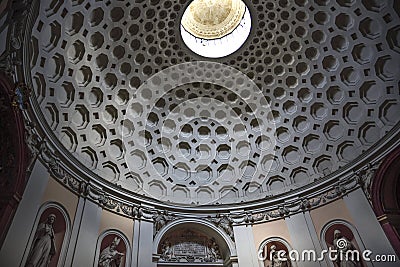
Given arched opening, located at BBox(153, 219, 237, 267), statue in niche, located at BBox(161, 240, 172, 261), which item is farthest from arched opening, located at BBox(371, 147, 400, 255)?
statue in niche, located at BBox(161, 240, 172, 261)

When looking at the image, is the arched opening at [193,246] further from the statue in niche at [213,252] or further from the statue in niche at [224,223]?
the statue in niche at [224,223]

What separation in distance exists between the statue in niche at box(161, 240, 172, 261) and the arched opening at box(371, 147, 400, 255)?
9339mm

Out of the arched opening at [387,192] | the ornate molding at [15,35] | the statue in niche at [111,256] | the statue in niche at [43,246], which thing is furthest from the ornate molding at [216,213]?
the ornate molding at [15,35]

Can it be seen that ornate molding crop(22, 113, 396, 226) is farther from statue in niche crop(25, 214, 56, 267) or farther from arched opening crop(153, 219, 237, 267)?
statue in niche crop(25, 214, 56, 267)

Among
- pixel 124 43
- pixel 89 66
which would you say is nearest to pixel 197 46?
pixel 124 43

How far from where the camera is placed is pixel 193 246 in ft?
49.7

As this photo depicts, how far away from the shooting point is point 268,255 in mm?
13930

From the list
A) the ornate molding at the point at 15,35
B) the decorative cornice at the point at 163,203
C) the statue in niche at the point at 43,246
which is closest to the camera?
the ornate molding at the point at 15,35

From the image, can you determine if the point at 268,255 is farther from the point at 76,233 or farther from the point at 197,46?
the point at 197,46

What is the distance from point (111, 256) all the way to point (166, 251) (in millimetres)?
3159

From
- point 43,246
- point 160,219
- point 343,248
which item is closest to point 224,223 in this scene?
point 160,219

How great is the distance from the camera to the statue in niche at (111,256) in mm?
11992

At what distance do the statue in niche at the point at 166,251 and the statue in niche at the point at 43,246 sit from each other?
5356 mm

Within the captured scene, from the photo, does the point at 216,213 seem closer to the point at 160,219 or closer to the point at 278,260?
the point at 160,219
